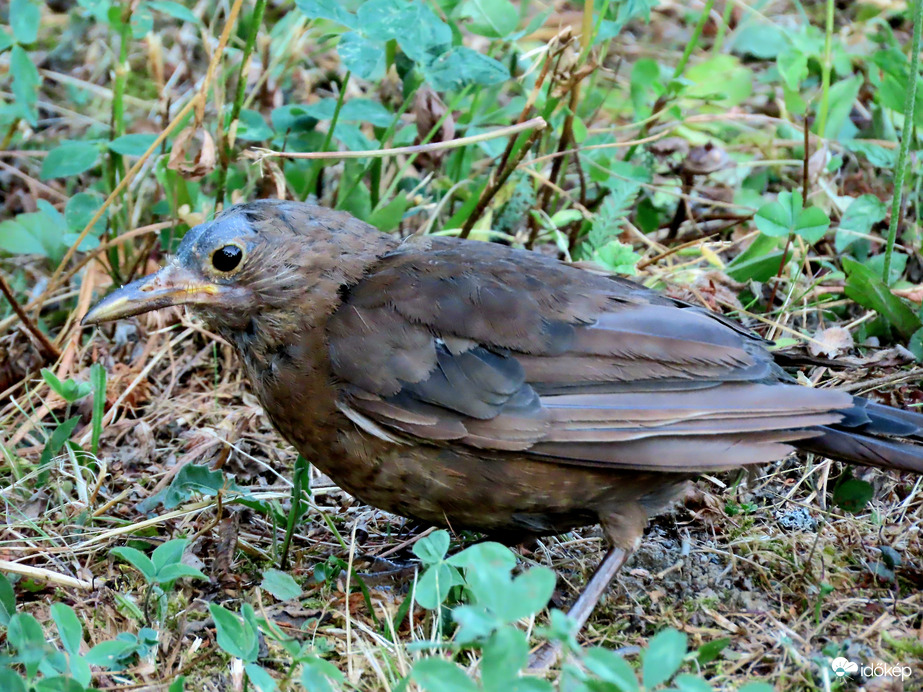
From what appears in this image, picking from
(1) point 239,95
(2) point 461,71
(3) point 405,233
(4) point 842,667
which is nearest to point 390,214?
(3) point 405,233

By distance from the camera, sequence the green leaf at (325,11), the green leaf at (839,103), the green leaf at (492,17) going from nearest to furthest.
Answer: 1. the green leaf at (325,11)
2. the green leaf at (492,17)
3. the green leaf at (839,103)

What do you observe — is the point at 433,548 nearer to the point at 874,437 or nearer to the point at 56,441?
the point at 874,437

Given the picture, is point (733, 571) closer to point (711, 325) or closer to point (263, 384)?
point (711, 325)

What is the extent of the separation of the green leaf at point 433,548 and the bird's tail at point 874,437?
1210 millimetres

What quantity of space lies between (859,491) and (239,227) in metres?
2.29

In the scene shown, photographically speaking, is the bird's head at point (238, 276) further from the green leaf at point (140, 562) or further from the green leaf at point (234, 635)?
the green leaf at point (234, 635)

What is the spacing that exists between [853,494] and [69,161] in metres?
3.55

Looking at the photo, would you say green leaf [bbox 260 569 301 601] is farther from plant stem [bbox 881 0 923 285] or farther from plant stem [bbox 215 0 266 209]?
plant stem [bbox 881 0 923 285]

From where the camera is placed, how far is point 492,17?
4.66 m

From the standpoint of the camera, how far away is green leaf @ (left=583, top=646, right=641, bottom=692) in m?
2.11

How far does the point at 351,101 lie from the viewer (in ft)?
15.8

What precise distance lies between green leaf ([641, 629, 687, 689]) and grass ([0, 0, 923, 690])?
0.27 ft

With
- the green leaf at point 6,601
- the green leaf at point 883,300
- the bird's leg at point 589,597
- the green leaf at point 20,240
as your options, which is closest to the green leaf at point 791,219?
the green leaf at point 883,300

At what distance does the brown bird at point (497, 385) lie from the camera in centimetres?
315
